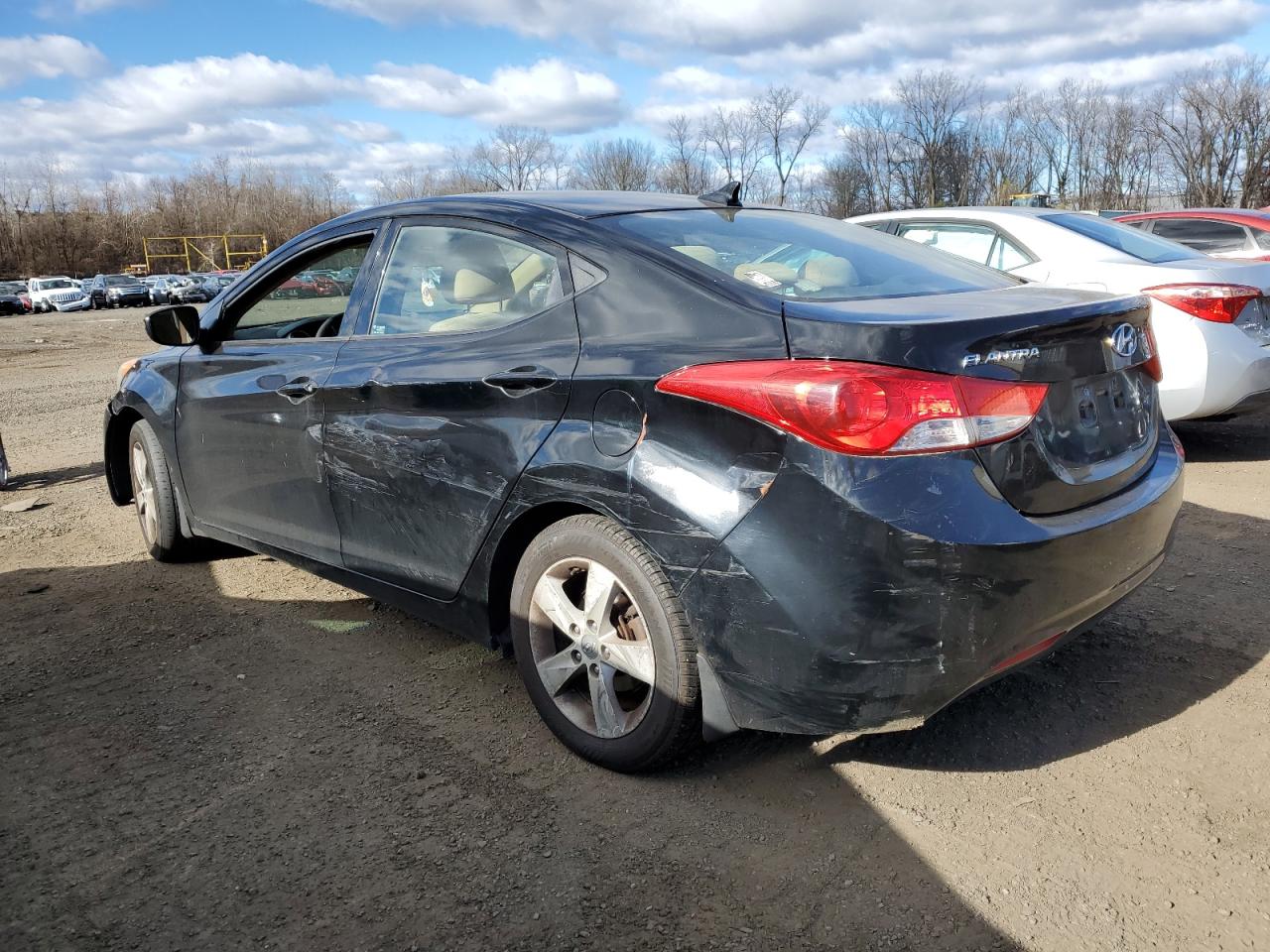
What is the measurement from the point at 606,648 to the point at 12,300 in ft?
163

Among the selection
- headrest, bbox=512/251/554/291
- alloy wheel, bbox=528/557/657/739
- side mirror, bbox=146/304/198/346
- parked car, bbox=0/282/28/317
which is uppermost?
headrest, bbox=512/251/554/291

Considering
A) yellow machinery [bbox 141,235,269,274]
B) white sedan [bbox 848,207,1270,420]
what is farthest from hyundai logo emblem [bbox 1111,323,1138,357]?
yellow machinery [bbox 141,235,269,274]

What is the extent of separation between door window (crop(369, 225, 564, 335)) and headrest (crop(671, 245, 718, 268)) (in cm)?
37

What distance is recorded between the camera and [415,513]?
3.26 m

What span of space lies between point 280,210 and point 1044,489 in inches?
4311

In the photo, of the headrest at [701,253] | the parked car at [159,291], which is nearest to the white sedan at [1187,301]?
the headrest at [701,253]

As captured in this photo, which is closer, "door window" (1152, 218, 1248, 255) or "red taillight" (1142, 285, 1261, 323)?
"red taillight" (1142, 285, 1261, 323)

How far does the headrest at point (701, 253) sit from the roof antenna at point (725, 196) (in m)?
0.80

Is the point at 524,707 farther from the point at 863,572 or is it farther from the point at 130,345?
the point at 130,345

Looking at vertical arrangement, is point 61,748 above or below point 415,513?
below

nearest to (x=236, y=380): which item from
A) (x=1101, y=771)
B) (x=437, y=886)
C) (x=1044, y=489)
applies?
(x=437, y=886)

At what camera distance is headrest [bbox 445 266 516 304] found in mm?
3150

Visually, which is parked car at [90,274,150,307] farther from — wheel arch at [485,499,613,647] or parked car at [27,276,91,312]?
wheel arch at [485,499,613,647]

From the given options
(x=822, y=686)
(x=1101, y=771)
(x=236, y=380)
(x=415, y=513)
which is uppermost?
(x=236, y=380)
